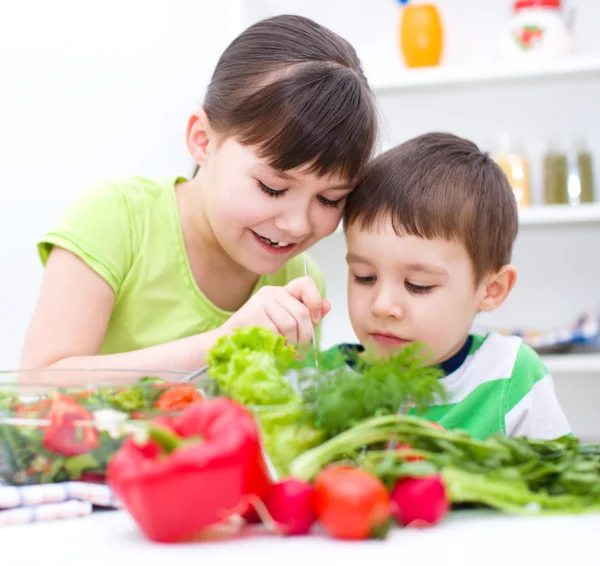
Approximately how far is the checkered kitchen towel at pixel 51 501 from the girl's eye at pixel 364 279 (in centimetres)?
68

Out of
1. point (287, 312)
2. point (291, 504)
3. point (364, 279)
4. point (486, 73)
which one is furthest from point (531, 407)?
point (486, 73)

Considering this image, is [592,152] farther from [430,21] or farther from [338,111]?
[338,111]

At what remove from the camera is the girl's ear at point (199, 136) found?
143 cm

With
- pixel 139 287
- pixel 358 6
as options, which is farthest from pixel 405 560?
pixel 358 6

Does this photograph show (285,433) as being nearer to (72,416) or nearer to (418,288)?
(72,416)

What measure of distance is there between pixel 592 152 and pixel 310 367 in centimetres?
256

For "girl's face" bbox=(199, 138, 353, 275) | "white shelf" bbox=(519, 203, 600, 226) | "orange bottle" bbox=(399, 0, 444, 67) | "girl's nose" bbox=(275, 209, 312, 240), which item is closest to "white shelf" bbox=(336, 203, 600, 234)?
"white shelf" bbox=(519, 203, 600, 226)

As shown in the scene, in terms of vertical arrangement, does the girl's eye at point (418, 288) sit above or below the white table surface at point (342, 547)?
above

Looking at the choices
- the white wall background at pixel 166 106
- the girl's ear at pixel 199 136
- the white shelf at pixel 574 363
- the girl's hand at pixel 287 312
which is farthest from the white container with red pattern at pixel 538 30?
the girl's hand at pixel 287 312

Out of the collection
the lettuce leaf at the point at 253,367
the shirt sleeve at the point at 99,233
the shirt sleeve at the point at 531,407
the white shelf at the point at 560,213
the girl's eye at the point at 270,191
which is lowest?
the shirt sleeve at the point at 531,407

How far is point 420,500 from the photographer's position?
0.60 metres

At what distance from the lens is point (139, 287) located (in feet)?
5.27

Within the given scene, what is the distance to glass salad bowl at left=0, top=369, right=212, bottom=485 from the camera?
0.70m

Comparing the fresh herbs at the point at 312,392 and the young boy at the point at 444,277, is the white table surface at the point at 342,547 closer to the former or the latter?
the fresh herbs at the point at 312,392
